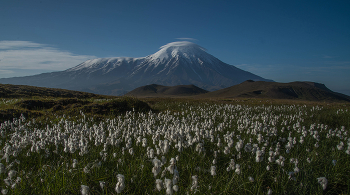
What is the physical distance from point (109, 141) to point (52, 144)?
2040mm

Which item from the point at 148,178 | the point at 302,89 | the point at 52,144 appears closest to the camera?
the point at 148,178

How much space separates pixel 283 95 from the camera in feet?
273

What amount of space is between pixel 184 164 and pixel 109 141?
2146 mm

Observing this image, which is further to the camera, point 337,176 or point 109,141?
point 109,141

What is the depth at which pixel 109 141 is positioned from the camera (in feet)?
15.6

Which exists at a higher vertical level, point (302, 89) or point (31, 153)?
point (302, 89)

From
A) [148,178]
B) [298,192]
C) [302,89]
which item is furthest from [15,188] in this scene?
[302,89]

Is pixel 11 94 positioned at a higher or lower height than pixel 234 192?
higher

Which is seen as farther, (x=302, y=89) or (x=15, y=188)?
(x=302, y=89)

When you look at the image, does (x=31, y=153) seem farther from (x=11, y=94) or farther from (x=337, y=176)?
(x=11, y=94)

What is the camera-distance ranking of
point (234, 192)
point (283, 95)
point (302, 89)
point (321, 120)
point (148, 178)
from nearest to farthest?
point (234, 192) < point (148, 178) < point (321, 120) < point (283, 95) < point (302, 89)

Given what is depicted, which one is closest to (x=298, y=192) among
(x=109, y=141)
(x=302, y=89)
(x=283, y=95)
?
(x=109, y=141)

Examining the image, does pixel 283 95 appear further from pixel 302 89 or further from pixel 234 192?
pixel 234 192

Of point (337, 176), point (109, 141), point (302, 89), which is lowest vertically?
point (337, 176)
